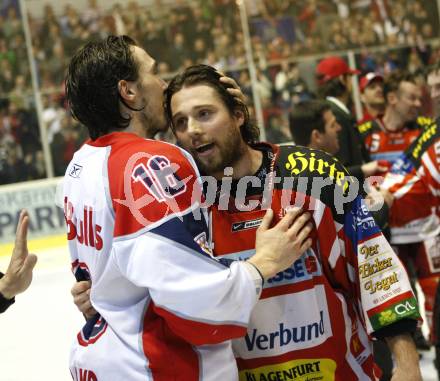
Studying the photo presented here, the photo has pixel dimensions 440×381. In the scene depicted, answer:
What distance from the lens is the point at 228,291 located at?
1454 millimetres

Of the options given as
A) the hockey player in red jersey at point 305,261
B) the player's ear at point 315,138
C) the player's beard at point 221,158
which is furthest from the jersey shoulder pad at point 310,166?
the player's ear at point 315,138

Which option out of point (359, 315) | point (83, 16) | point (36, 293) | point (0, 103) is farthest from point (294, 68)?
point (359, 315)

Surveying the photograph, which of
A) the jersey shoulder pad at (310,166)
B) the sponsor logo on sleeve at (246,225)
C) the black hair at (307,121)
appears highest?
the jersey shoulder pad at (310,166)

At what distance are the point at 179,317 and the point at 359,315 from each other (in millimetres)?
636

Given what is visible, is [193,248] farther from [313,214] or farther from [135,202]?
[313,214]

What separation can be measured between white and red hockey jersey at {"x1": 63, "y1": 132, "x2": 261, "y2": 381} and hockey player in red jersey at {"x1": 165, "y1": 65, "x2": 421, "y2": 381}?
0.64 feet

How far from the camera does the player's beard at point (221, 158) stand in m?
1.85

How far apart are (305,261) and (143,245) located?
499mm

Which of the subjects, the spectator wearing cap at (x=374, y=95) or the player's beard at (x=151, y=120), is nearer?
the player's beard at (x=151, y=120)

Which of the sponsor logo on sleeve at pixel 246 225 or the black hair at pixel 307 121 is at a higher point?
the sponsor logo on sleeve at pixel 246 225

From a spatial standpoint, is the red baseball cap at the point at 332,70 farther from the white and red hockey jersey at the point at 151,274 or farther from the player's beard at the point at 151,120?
the white and red hockey jersey at the point at 151,274

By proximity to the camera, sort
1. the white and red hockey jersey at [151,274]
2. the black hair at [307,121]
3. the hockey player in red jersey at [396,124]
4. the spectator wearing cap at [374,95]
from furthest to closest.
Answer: the spectator wearing cap at [374,95] → the hockey player in red jersey at [396,124] → the black hair at [307,121] → the white and red hockey jersey at [151,274]

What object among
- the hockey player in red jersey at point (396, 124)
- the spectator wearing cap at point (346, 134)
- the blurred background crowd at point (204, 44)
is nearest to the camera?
the spectator wearing cap at point (346, 134)

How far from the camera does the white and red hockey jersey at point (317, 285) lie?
1768mm
